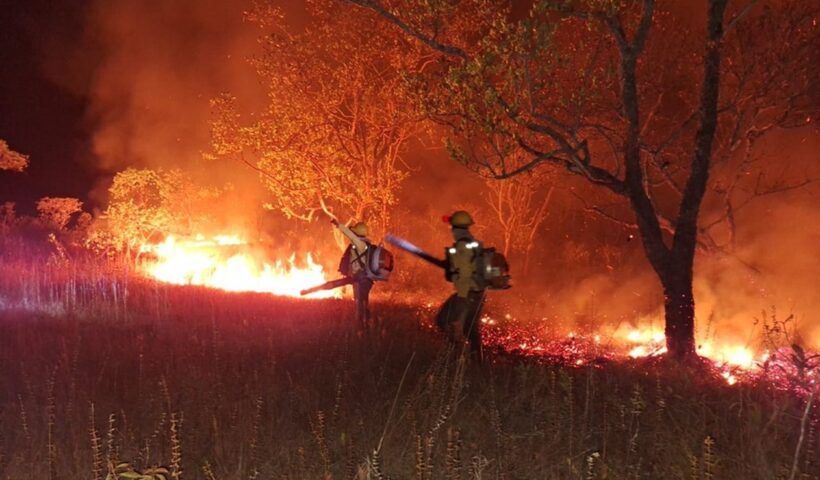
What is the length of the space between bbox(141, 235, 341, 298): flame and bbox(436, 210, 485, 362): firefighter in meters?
8.11

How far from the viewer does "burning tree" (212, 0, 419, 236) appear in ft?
50.8

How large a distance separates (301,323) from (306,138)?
639 centimetres

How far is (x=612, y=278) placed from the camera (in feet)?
64.8

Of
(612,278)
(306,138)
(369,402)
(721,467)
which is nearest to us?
(721,467)

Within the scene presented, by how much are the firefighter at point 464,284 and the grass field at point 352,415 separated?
0.41 m

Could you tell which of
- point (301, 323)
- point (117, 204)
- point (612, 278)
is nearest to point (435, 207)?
point (612, 278)

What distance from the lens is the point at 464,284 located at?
7793mm

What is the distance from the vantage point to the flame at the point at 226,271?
16641 mm

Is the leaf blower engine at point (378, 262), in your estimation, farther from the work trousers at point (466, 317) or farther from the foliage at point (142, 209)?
the foliage at point (142, 209)

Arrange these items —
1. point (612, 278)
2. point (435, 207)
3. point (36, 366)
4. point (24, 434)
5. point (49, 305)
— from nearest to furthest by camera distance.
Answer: point (24, 434) → point (36, 366) → point (49, 305) → point (612, 278) → point (435, 207)

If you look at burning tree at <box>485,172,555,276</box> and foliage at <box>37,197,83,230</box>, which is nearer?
burning tree at <box>485,172,555,276</box>

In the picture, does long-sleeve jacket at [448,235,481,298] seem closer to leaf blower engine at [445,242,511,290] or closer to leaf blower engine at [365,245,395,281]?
leaf blower engine at [445,242,511,290]

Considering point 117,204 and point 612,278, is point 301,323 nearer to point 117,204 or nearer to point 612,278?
point 117,204

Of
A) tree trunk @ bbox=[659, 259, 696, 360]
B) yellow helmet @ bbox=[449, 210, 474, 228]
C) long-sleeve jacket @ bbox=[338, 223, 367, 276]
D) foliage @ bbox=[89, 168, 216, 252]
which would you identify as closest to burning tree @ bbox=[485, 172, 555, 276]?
foliage @ bbox=[89, 168, 216, 252]
